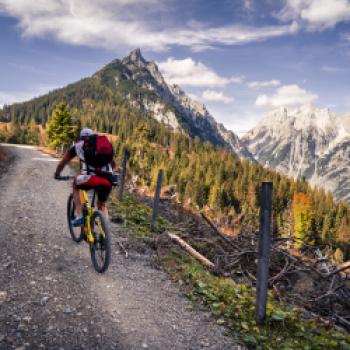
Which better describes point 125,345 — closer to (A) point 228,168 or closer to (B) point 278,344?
(B) point 278,344

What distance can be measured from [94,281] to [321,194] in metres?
157

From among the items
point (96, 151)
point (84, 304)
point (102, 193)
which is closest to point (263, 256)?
point (84, 304)

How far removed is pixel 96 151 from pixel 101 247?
1.90 m

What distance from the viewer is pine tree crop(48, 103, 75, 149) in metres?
53.9

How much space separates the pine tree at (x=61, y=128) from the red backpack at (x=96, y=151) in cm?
5097

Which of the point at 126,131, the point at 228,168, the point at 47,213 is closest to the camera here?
the point at 47,213

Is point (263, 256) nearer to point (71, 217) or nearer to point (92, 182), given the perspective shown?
point (92, 182)

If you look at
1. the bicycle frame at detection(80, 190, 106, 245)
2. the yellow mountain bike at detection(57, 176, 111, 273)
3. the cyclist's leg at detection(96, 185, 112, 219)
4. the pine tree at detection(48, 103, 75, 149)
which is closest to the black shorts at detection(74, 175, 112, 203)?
the cyclist's leg at detection(96, 185, 112, 219)

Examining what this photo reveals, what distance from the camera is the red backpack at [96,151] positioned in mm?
5848

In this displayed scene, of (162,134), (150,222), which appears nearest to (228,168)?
(162,134)

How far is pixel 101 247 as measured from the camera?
6004 mm

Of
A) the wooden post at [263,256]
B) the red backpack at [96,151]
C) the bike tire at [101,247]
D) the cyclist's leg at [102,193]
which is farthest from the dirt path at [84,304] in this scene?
the red backpack at [96,151]

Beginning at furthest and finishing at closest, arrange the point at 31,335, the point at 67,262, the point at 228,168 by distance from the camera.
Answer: the point at 228,168
the point at 67,262
the point at 31,335

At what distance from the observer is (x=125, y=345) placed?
390 cm
